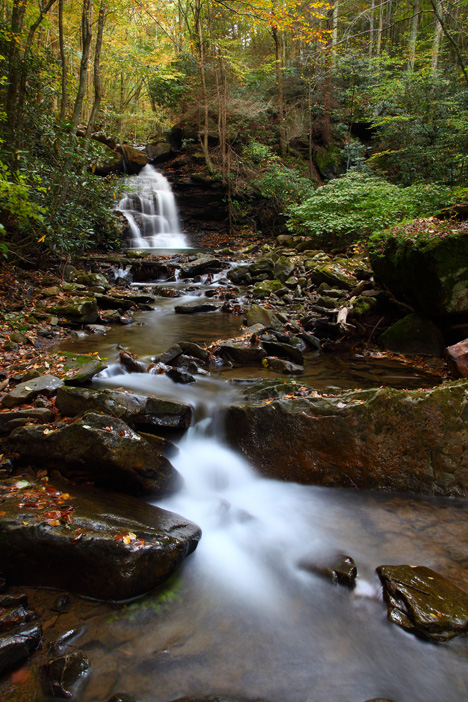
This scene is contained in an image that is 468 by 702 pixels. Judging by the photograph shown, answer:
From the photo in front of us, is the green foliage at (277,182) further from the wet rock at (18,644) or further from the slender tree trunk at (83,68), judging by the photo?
the wet rock at (18,644)

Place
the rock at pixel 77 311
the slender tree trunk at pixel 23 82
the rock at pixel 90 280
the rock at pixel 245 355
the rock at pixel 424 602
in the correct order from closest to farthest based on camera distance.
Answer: the rock at pixel 424 602 → the rock at pixel 245 355 → the rock at pixel 77 311 → the slender tree trunk at pixel 23 82 → the rock at pixel 90 280

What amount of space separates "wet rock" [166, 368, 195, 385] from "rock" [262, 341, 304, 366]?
1.65 meters

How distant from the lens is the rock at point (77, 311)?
795cm

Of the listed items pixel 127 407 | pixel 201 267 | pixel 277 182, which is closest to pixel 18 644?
pixel 127 407

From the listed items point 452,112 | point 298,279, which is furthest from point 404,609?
point 452,112

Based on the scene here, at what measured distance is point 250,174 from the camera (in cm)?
1839

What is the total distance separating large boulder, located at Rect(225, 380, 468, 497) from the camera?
3.75 m

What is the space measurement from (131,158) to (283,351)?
57.0 feet

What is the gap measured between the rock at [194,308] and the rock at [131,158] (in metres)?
13.4

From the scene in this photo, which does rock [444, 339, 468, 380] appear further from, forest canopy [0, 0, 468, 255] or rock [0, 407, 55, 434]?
forest canopy [0, 0, 468, 255]

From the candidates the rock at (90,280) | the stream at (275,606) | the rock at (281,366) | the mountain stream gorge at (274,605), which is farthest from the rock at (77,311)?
the stream at (275,606)

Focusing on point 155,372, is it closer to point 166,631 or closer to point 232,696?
point 166,631

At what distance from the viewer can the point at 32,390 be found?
171 inches

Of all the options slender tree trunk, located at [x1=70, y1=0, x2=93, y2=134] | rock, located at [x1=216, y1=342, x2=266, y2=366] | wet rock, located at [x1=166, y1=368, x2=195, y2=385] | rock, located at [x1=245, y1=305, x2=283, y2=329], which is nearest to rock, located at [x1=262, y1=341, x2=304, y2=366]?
rock, located at [x1=216, y1=342, x2=266, y2=366]
